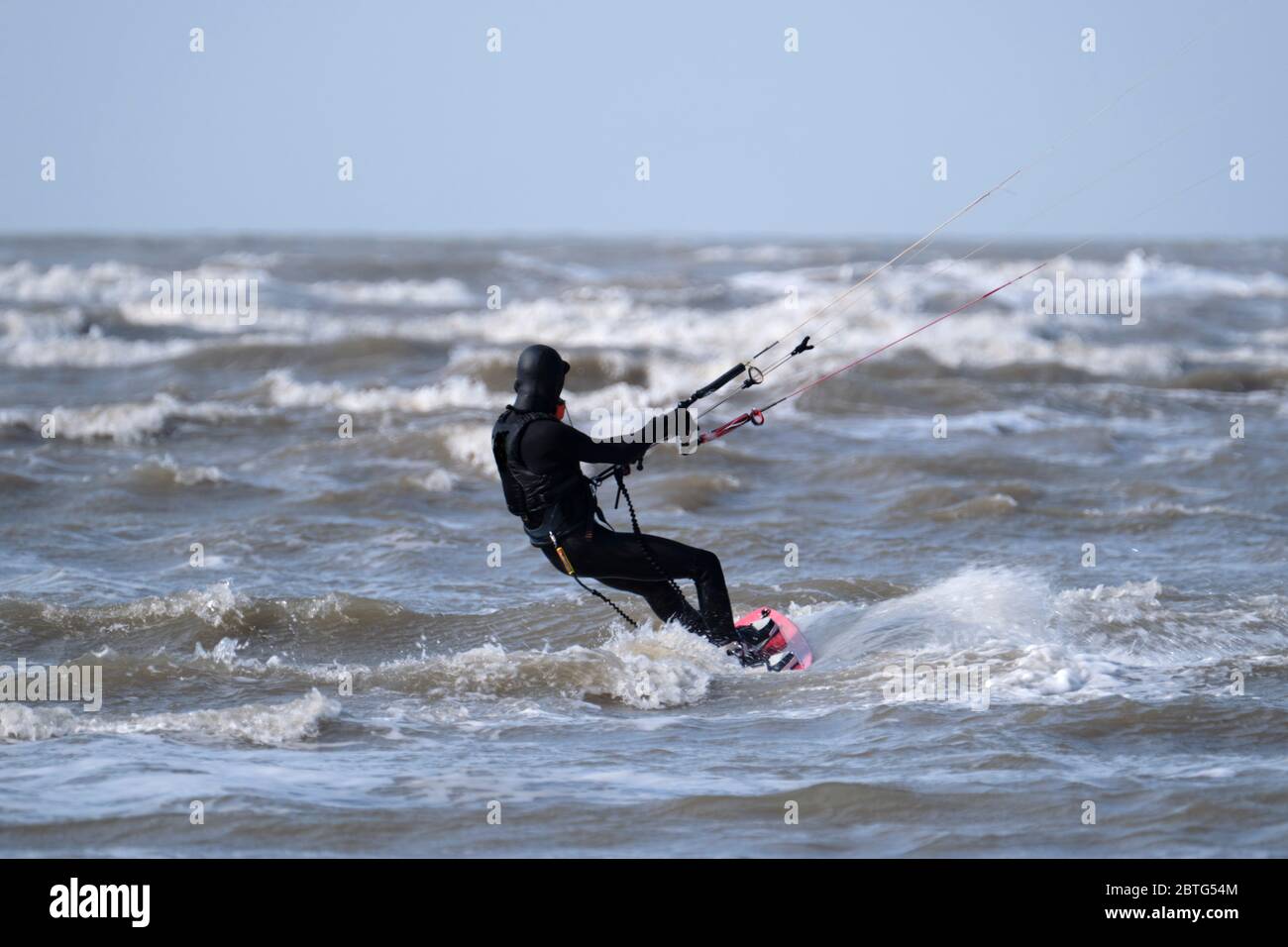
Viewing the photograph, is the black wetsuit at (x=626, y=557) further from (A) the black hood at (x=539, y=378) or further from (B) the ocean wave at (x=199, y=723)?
(B) the ocean wave at (x=199, y=723)

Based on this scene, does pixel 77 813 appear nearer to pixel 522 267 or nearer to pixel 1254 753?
→ pixel 1254 753

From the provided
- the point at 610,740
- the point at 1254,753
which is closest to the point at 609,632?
the point at 610,740

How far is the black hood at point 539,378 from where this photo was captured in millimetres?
8562

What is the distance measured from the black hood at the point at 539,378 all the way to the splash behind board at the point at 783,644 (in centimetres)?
195

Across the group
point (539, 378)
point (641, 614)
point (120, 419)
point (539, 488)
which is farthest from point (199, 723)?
point (120, 419)

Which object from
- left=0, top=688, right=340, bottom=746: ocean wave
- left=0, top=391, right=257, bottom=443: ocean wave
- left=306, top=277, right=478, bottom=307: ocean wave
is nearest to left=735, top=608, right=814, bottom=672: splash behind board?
left=0, top=688, right=340, bottom=746: ocean wave

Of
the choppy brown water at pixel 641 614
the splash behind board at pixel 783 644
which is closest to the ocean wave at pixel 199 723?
the choppy brown water at pixel 641 614

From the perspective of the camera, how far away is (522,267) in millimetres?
49156

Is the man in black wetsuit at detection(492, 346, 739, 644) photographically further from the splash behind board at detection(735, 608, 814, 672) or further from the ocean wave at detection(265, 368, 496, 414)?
the ocean wave at detection(265, 368, 496, 414)

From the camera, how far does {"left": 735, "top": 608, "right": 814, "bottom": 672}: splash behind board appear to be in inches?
370

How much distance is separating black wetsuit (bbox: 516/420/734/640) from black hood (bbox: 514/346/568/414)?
111mm

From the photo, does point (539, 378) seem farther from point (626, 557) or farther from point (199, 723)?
point (199, 723)

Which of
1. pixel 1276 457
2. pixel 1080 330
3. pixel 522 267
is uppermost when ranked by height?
pixel 522 267
